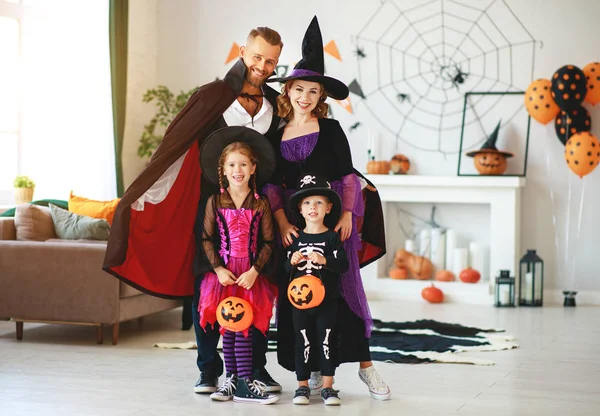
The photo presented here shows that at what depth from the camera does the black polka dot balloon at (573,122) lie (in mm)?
6754

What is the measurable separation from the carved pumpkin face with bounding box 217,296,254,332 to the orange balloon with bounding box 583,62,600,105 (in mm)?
4373

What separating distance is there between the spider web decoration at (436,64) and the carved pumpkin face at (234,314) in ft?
14.2

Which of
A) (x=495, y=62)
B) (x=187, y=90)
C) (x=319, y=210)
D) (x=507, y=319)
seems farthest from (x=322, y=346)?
(x=187, y=90)

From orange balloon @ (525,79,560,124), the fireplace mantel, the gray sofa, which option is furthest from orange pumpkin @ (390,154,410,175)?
the gray sofa

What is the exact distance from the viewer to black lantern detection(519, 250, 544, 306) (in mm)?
6742

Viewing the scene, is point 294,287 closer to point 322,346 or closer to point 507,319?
point 322,346

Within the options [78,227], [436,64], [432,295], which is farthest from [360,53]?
[78,227]

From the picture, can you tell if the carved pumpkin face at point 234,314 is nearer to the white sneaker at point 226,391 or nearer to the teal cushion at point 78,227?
the white sneaker at point 226,391

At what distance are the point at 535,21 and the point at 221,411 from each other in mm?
5009

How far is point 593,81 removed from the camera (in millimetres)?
6691

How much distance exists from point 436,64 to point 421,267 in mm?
1734

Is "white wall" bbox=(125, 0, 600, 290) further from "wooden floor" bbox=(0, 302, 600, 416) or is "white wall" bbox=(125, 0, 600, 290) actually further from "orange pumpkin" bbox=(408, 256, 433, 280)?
"wooden floor" bbox=(0, 302, 600, 416)

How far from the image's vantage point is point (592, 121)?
6973mm

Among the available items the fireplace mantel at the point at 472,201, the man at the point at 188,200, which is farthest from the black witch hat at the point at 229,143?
the fireplace mantel at the point at 472,201
